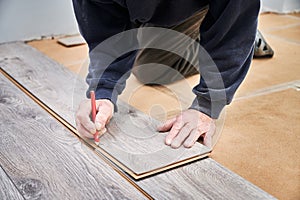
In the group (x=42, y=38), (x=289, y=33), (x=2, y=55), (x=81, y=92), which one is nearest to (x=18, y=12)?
(x=42, y=38)

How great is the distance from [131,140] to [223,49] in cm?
37

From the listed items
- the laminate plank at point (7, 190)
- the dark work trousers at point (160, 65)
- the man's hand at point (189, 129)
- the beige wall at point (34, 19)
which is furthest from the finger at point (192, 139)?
the beige wall at point (34, 19)

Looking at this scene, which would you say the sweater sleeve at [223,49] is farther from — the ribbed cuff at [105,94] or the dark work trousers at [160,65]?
the dark work trousers at [160,65]

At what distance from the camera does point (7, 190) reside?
0.98 m

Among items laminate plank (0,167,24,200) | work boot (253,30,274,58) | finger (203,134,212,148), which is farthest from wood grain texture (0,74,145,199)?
work boot (253,30,274,58)

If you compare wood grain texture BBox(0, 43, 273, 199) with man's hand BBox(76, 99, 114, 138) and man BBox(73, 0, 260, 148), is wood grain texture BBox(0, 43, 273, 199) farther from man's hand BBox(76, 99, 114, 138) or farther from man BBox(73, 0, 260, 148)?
man's hand BBox(76, 99, 114, 138)

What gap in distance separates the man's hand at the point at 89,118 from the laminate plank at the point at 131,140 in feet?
0.15

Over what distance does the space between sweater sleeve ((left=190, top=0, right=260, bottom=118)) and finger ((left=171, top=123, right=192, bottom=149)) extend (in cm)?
8

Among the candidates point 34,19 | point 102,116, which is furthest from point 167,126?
point 34,19

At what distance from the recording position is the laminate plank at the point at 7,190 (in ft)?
3.13

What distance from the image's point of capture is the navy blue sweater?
1159 mm

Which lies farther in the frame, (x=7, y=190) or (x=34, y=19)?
(x=34, y=19)

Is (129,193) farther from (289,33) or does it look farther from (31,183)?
(289,33)

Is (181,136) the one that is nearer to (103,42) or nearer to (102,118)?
(102,118)
